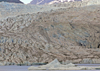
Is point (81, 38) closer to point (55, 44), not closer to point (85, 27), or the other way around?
point (85, 27)

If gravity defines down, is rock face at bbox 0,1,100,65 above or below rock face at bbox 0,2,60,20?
below

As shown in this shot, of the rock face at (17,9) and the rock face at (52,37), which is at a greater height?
the rock face at (17,9)

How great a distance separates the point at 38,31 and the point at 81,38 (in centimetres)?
297

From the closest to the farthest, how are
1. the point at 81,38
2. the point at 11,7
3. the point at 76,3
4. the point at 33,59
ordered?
the point at 33,59
the point at 81,38
the point at 11,7
the point at 76,3

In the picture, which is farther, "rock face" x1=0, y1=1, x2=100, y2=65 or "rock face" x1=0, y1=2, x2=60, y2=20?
"rock face" x1=0, y1=2, x2=60, y2=20

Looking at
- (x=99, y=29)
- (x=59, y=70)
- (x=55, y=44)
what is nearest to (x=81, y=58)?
(x=55, y=44)

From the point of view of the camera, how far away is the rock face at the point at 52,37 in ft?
44.8

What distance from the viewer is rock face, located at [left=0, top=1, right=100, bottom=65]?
13.7 meters

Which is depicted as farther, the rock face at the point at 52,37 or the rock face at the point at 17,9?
the rock face at the point at 17,9

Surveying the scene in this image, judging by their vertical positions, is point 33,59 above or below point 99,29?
below

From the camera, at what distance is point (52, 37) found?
15117 millimetres

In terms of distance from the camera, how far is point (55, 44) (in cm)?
1445

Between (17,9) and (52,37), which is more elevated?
(17,9)

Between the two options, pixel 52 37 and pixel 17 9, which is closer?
pixel 52 37
